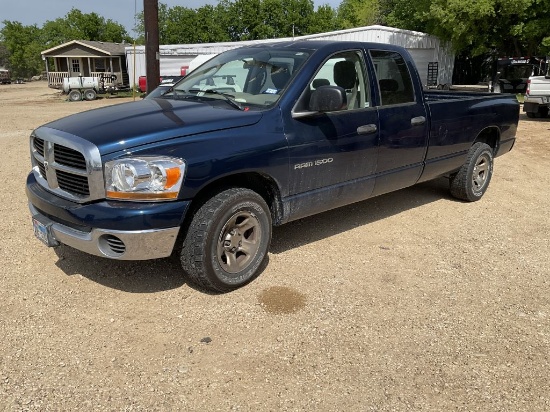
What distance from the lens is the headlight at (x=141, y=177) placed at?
3385mm

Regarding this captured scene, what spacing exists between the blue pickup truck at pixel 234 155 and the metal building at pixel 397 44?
23.2 m

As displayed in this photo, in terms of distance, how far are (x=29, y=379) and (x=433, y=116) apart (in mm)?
4408

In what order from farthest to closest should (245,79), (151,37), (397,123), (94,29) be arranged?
(94,29)
(151,37)
(397,123)
(245,79)

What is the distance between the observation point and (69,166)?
364 centimetres

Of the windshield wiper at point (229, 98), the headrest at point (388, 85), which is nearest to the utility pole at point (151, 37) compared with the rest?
the windshield wiper at point (229, 98)

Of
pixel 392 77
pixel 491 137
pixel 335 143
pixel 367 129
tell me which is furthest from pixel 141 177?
pixel 491 137

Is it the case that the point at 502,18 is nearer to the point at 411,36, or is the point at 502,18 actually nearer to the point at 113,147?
the point at 411,36

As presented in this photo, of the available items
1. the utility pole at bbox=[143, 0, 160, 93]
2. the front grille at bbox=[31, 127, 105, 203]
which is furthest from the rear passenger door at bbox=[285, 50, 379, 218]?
the utility pole at bbox=[143, 0, 160, 93]

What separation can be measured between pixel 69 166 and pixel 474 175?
16.1ft

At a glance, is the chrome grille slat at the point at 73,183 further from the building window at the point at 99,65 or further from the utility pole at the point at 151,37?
the building window at the point at 99,65

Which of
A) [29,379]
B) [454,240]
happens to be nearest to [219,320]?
[29,379]

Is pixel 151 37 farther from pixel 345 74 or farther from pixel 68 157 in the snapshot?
pixel 68 157

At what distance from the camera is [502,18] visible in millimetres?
27125

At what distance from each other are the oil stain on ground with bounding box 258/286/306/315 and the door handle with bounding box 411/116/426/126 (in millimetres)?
2242
